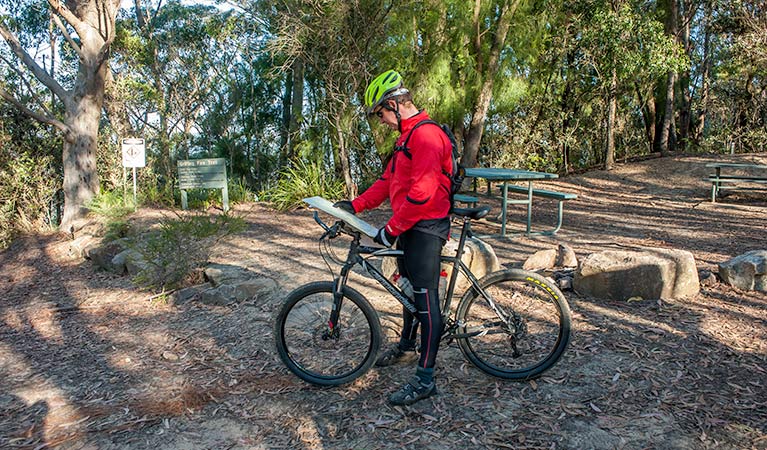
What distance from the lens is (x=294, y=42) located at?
34.1 feet

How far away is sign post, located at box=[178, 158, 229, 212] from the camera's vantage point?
35.9ft

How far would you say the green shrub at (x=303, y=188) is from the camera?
38.2 feet

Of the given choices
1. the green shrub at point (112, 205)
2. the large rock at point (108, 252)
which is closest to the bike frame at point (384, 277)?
the large rock at point (108, 252)

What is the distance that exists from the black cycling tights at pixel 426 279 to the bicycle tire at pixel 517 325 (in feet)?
0.92

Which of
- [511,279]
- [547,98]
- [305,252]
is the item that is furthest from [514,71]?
[511,279]

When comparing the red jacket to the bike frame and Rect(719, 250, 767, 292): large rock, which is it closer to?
the bike frame

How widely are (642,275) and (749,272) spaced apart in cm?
99

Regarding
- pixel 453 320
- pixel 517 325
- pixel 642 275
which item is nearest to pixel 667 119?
pixel 642 275

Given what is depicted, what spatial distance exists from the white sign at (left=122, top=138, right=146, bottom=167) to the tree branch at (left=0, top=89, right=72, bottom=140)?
60.9 inches

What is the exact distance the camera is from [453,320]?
139 inches

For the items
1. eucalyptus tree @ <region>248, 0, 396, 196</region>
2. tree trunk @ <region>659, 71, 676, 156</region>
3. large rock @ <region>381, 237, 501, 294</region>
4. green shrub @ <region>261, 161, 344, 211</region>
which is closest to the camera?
large rock @ <region>381, 237, 501, 294</region>

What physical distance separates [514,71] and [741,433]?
10.9 meters

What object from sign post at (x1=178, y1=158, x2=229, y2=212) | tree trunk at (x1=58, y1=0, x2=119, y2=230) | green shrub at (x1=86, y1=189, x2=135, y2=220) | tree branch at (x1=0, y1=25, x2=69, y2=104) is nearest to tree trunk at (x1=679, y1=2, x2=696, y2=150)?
sign post at (x1=178, y1=158, x2=229, y2=212)

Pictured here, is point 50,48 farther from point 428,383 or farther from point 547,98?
point 428,383
